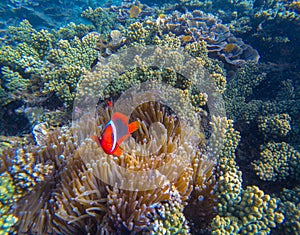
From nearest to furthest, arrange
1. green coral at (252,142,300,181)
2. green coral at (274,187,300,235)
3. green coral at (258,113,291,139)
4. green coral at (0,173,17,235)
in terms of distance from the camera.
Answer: green coral at (0,173,17,235) → green coral at (274,187,300,235) → green coral at (252,142,300,181) → green coral at (258,113,291,139)

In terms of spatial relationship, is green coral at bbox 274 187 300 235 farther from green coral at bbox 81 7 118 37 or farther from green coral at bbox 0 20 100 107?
green coral at bbox 81 7 118 37

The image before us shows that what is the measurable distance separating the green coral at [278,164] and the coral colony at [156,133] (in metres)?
0.01

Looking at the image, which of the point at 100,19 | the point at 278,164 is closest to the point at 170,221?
the point at 278,164

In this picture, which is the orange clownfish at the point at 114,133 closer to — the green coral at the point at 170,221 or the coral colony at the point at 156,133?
the coral colony at the point at 156,133

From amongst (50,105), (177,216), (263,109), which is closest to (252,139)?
(263,109)

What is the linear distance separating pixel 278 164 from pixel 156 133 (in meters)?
1.79

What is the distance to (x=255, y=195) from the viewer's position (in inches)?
85.0

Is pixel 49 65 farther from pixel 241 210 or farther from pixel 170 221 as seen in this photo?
pixel 241 210

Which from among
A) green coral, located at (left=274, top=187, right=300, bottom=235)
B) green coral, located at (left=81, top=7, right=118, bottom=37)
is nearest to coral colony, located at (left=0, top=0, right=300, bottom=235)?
green coral, located at (left=274, top=187, right=300, bottom=235)

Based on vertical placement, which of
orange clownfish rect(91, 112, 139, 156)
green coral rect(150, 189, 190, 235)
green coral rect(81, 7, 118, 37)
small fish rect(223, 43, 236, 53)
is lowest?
green coral rect(150, 189, 190, 235)

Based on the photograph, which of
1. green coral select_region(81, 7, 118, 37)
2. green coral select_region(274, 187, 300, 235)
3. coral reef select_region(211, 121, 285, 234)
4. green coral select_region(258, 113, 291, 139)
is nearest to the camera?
coral reef select_region(211, 121, 285, 234)

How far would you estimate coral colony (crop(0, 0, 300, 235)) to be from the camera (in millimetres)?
1982

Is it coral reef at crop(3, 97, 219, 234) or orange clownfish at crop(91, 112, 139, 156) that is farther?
coral reef at crop(3, 97, 219, 234)

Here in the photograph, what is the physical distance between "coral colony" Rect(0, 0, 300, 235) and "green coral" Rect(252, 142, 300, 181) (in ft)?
0.05
